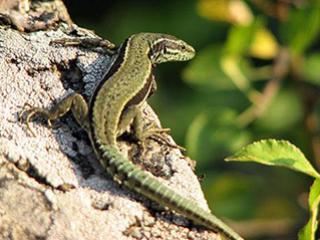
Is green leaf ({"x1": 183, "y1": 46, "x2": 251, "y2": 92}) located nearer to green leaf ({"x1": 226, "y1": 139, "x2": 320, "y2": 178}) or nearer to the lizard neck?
the lizard neck

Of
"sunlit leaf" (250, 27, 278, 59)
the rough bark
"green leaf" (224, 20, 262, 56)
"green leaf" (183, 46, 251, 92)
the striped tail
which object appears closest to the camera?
the rough bark

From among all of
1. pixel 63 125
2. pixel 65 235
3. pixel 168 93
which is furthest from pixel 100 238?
pixel 168 93

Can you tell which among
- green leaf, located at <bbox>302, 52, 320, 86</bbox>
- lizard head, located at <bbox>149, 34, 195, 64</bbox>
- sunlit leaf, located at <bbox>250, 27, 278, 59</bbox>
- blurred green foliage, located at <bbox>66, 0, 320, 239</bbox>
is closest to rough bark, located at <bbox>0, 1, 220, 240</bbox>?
lizard head, located at <bbox>149, 34, 195, 64</bbox>

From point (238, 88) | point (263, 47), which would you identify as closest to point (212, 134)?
point (238, 88)

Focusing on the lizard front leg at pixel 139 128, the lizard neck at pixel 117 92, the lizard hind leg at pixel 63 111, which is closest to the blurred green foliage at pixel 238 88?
the lizard neck at pixel 117 92

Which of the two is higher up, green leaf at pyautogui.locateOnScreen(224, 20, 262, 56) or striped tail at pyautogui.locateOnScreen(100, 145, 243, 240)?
striped tail at pyautogui.locateOnScreen(100, 145, 243, 240)

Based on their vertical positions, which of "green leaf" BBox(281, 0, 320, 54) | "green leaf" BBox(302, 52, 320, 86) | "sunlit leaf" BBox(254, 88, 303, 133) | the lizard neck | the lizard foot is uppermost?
the lizard foot

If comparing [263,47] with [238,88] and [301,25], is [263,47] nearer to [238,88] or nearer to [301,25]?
[238,88]
